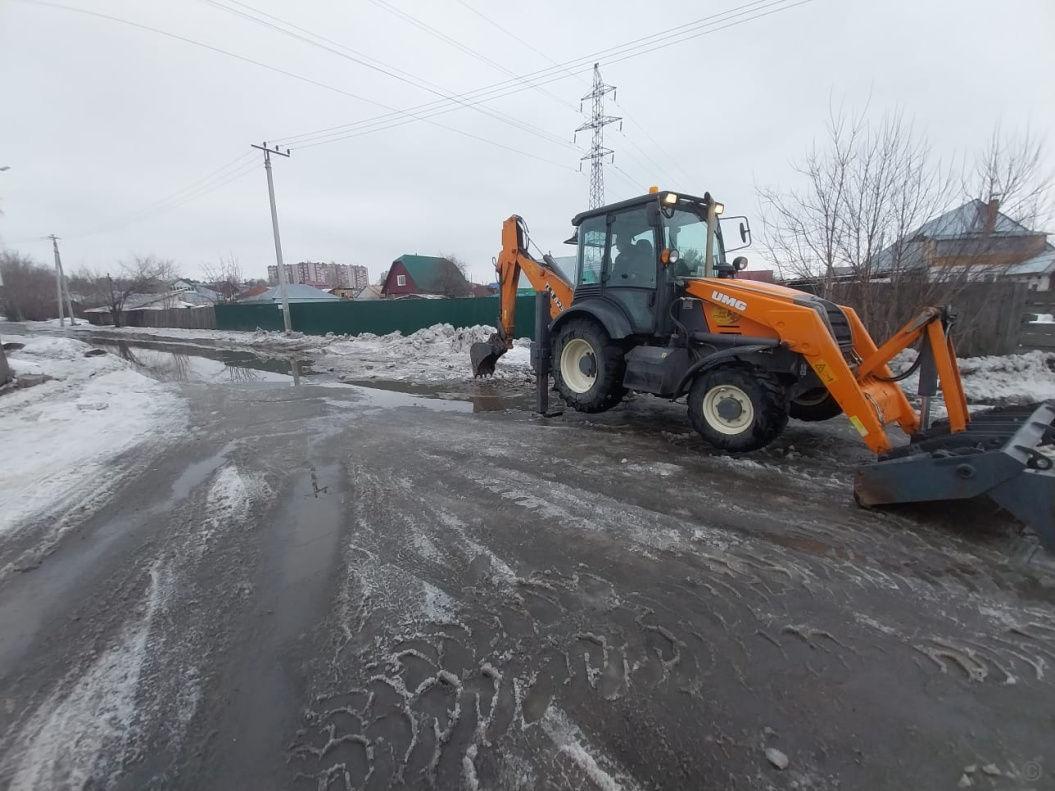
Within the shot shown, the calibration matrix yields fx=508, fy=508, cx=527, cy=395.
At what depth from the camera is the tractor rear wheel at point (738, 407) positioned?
499cm

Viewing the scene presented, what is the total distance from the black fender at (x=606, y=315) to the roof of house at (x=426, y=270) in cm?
4324

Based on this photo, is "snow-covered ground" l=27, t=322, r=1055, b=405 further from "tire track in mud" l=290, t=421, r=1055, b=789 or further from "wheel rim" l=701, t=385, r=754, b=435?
"tire track in mud" l=290, t=421, r=1055, b=789

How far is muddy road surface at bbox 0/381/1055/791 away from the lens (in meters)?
1.94

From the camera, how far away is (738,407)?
5238 mm

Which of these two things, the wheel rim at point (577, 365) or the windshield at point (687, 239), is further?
the wheel rim at point (577, 365)

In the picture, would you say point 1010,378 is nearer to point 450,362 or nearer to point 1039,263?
point 1039,263

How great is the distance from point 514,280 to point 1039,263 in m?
18.1

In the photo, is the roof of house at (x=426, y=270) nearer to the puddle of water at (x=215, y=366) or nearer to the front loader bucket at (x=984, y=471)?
the puddle of water at (x=215, y=366)

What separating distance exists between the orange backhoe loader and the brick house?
41382 mm

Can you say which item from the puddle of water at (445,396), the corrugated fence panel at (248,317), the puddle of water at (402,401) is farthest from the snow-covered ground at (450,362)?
the corrugated fence panel at (248,317)

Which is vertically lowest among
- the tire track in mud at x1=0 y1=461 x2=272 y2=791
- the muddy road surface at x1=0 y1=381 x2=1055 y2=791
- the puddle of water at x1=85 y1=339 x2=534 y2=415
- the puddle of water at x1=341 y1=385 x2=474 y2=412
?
the tire track in mud at x1=0 y1=461 x2=272 y2=791

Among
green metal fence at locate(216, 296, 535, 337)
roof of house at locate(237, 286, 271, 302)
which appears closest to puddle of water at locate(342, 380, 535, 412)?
green metal fence at locate(216, 296, 535, 337)

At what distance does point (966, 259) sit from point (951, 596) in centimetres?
985

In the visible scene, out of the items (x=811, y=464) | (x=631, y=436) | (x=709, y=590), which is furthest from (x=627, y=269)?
(x=709, y=590)
